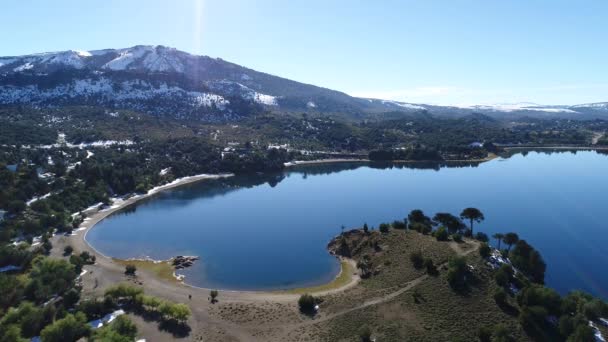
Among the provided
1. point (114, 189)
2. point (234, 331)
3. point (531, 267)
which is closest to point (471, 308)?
point (531, 267)

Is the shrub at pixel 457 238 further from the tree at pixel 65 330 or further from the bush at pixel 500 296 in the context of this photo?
the tree at pixel 65 330

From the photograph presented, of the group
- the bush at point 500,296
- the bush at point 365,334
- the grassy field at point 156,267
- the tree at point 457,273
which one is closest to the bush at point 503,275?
the bush at point 500,296

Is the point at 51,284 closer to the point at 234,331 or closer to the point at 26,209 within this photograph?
the point at 234,331

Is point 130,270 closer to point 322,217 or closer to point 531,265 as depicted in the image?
point 322,217

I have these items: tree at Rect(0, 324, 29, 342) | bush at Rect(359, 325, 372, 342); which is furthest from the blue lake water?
tree at Rect(0, 324, 29, 342)

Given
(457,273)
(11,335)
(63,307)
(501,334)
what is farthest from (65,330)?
(457,273)

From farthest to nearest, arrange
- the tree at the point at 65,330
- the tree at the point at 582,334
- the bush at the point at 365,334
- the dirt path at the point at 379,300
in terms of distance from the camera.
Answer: the dirt path at the point at 379,300 → the bush at the point at 365,334 → the tree at the point at 65,330 → the tree at the point at 582,334

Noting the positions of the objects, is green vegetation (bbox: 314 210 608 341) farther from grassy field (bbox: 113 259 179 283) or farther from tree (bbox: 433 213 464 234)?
grassy field (bbox: 113 259 179 283)
